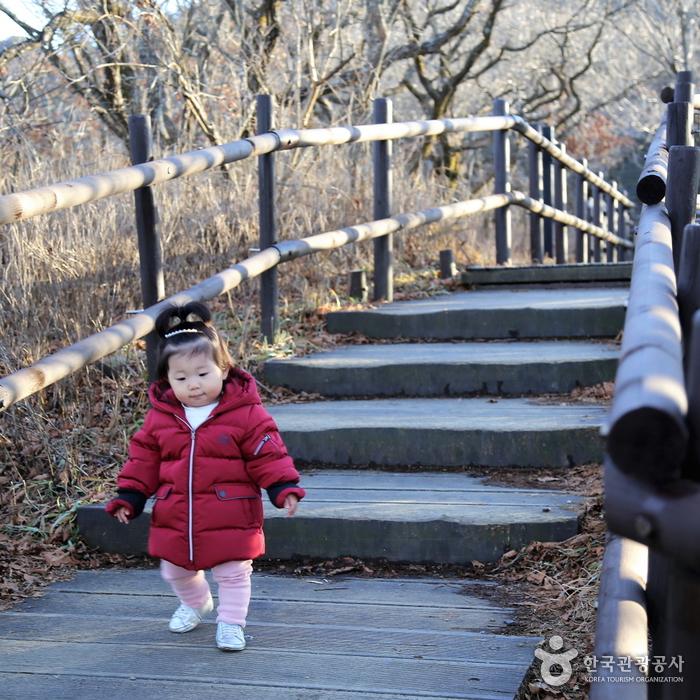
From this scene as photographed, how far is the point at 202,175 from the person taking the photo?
7883mm

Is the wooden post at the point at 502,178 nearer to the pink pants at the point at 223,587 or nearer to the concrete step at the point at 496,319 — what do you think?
the concrete step at the point at 496,319

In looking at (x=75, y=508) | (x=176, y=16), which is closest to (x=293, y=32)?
(x=176, y=16)

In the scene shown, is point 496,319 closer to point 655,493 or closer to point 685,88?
point 685,88

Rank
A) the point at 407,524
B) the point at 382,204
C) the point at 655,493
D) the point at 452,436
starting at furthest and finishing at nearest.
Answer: the point at 382,204 → the point at 452,436 → the point at 407,524 → the point at 655,493

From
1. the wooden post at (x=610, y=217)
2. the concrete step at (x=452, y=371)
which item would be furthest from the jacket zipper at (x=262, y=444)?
the wooden post at (x=610, y=217)

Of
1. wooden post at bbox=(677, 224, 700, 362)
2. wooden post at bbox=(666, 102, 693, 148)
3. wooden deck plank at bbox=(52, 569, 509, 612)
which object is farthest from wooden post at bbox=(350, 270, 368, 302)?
wooden post at bbox=(677, 224, 700, 362)

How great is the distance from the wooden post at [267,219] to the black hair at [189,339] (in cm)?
241

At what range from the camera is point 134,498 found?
3172 millimetres

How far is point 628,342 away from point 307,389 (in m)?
3.74

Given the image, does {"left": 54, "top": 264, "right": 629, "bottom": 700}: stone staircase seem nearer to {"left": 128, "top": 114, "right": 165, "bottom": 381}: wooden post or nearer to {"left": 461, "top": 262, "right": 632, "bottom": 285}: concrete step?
{"left": 128, "top": 114, "right": 165, "bottom": 381}: wooden post

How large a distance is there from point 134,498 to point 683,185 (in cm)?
202

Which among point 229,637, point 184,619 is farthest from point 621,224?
point 229,637

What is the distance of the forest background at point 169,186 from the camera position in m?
4.63

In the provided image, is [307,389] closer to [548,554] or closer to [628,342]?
[548,554]
